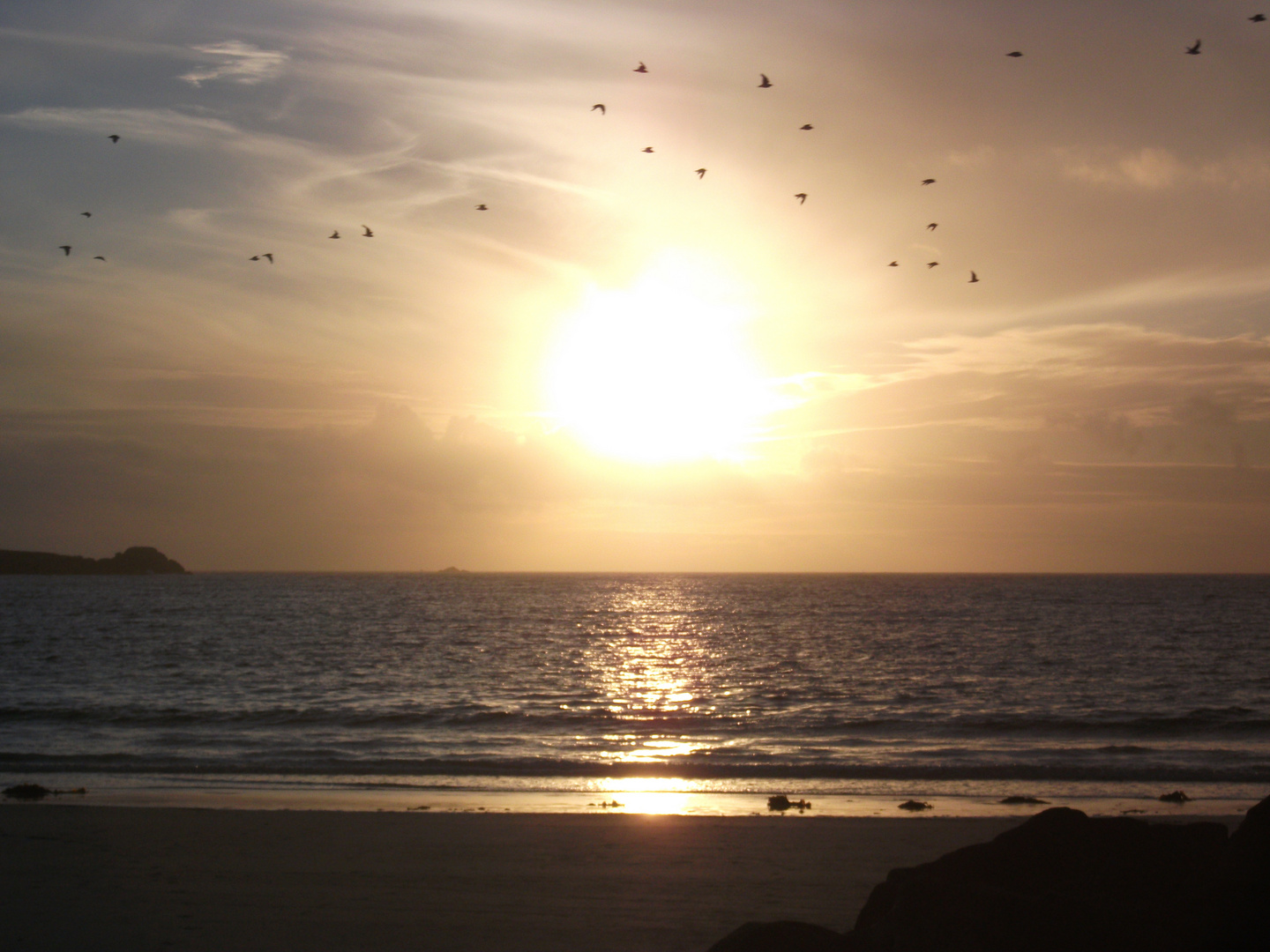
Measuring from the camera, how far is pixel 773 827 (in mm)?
15641

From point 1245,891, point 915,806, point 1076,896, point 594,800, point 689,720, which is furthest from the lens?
point 689,720

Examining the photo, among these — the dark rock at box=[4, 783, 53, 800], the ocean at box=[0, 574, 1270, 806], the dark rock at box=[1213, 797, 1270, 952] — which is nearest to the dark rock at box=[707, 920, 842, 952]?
the dark rock at box=[1213, 797, 1270, 952]

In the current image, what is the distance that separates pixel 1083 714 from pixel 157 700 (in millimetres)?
34952

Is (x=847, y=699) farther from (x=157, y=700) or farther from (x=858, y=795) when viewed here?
(x=157, y=700)

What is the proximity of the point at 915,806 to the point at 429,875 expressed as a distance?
983 centimetres

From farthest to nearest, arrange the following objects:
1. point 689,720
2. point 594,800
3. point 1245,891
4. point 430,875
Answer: point 689,720 < point 594,800 < point 430,875 < point 1245,891

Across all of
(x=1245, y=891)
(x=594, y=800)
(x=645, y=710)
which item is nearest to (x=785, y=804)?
(x=594, y=800)

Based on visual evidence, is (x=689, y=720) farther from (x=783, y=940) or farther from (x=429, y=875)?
(x=783, y=940)

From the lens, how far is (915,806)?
17.9m

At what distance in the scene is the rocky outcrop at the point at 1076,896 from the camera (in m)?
5.52

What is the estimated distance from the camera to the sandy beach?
10711mm

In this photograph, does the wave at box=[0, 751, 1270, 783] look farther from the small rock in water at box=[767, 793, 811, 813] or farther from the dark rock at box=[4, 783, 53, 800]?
the dark rock at box=[4, 783, 53, 800]

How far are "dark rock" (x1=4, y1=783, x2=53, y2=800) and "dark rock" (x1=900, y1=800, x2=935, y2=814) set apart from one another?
17148 mm

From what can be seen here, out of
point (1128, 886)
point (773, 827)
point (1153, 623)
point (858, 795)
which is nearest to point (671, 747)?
point (858, 795)
